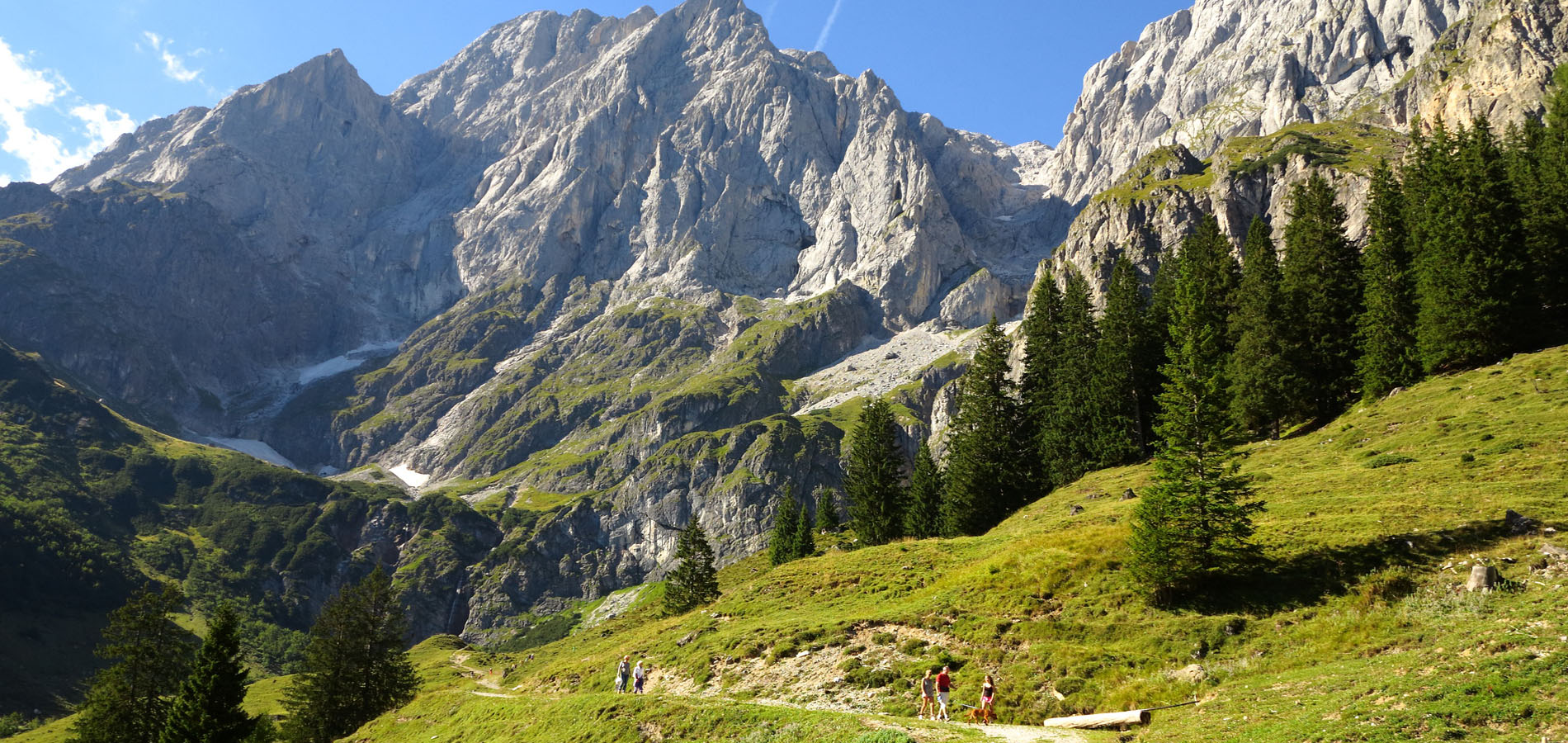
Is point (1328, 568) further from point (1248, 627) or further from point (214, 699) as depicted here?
point (214, 699)

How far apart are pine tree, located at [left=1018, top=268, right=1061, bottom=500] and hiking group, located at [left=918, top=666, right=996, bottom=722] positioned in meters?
47.7

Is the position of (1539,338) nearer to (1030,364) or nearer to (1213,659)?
(1030,364)

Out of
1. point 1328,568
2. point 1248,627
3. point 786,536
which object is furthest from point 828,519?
point 1248,627

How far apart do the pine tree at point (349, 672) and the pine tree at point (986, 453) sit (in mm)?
61070

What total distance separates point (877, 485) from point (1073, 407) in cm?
2479

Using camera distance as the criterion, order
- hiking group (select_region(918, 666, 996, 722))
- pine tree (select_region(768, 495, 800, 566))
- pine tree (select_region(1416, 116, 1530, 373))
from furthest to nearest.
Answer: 1. pine tree (select_region(768, 495, 800, 566))
2. pine tree (select_region(1416, 116, 1530, 373))
3. hiking group (select_region(918, 666, 996, 722))

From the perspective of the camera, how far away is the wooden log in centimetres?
2334

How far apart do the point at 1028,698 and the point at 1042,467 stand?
4977 cm

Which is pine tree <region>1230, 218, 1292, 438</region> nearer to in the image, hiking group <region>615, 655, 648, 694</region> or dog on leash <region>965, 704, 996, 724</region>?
dog on leash <region>965, 704, 996, 724</region>

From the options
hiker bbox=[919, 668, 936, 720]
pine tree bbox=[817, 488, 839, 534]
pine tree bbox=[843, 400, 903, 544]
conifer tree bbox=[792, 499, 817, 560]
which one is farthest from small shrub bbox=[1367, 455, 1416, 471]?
pine tree bbox=[817, 488, 839, 534]

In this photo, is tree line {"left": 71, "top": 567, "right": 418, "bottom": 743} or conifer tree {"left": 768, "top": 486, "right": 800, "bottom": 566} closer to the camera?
tree line {"left": 71, "top": 567, "right": 418, "bottom": 743}

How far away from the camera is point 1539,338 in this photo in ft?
182

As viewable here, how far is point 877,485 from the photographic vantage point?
289ft

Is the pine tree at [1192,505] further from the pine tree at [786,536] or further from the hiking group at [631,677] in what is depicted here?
the pine tree at [786,536]
